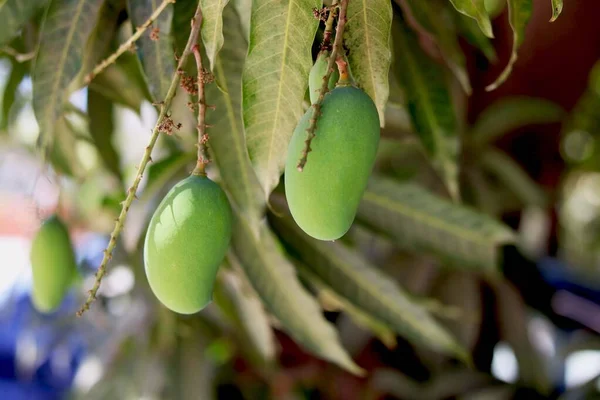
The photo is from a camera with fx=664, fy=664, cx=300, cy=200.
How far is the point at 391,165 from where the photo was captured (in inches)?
67.1

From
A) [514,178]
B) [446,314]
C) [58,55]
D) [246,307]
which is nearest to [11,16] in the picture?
[58,55]

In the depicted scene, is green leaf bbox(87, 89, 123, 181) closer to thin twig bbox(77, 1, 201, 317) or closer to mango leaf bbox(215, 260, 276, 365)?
mango leaf bbox(215, 260, 276, 365)

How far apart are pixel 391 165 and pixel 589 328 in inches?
25.3

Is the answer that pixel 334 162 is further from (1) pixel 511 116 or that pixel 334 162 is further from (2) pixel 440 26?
(1) pixel 511 116

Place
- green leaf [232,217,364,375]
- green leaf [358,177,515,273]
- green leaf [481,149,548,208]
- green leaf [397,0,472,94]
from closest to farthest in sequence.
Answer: green leaf [397,0,472,94] → green leaf [232,217,364,375] → green leaf [358,177,515,273] → green leaf [481,149,548,208]

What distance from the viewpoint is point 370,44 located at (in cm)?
49

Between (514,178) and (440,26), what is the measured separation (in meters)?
0.94

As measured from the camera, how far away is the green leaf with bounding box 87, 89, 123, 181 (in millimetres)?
936

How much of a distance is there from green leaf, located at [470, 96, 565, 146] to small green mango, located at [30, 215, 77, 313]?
3.92ft

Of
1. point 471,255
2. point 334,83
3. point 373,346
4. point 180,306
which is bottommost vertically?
point 373,346

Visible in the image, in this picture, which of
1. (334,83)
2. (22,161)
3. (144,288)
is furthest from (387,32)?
(22,161)

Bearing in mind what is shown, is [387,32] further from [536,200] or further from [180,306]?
[536,200]

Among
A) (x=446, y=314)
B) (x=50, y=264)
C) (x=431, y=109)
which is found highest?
(x=431, y=109)

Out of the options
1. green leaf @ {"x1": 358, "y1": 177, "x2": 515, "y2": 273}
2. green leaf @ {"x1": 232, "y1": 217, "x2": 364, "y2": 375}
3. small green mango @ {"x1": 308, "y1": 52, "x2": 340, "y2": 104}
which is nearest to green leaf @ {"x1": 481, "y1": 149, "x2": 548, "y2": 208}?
green leaf @ {"x1": 358, "y1": 177, "x2": 515, "y2": 273}
